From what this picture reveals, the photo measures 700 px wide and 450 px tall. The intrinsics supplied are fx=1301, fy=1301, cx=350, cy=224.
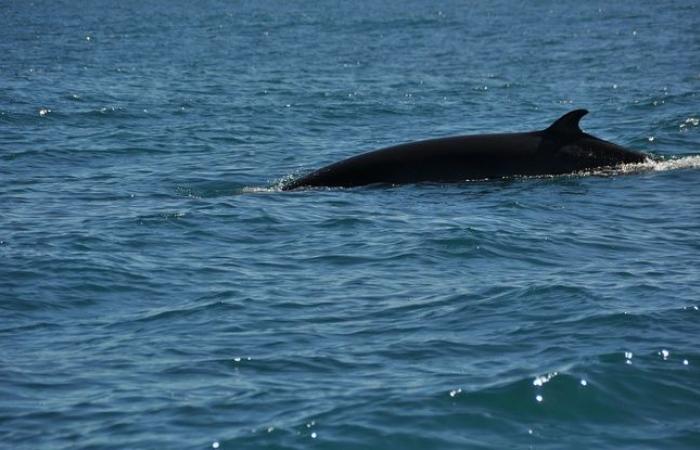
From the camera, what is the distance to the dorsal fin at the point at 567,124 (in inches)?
712

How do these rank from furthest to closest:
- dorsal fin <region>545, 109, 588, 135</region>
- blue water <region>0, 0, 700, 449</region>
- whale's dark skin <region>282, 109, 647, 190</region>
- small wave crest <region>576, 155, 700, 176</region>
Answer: small wave crest <region>576, 155, 700, 176</region>
whale's dark skin <region>282, 109, 647, 190</region>
dorsal fin <region>545, 109, 588, 135</region>
blue water <region>0, 0, 700, 449</region>

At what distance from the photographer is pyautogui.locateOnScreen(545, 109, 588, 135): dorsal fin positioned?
1809 cm

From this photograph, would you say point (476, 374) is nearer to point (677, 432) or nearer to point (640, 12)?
point (677, 432)

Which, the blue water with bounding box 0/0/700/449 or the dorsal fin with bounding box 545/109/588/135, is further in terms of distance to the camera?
the dorsal fin with bounding box 545/109/588/135

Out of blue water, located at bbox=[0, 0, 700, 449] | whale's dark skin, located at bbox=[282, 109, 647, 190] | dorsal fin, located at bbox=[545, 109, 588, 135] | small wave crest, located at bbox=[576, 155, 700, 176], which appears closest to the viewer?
blue water, located at bbox=[0, 0, 700, 449]

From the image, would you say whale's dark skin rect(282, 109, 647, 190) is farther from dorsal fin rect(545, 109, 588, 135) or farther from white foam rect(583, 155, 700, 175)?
white foam rect(583, 155, 700, 175)

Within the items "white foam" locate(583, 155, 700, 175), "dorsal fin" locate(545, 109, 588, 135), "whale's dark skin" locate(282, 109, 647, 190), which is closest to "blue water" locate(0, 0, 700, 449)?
"white foam" locate(583, 155, 700, 175)

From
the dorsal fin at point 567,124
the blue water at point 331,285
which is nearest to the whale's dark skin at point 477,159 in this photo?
the dorsal fin at point 567,124

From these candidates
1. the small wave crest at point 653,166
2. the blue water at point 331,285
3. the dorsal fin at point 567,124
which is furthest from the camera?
the small wave crest at point 653,166

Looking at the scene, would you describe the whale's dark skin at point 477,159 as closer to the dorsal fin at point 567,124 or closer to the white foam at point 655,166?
the dorsal fin at point 567,124

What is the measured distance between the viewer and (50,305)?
12.5m

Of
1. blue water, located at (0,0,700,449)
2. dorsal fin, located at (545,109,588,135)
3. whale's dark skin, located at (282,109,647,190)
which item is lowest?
blue water, located at (0,0,700,449)

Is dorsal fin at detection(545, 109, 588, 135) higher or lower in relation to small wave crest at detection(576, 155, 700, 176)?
higher

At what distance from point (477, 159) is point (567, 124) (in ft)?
4.43
